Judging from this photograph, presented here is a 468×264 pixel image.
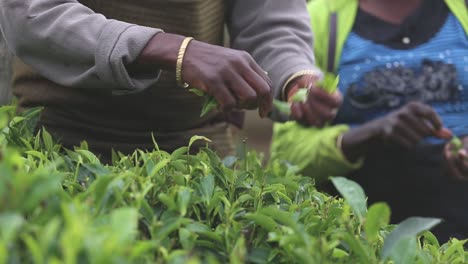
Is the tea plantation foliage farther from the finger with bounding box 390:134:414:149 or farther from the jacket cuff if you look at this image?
the finger with bounding box 390:134:414:149

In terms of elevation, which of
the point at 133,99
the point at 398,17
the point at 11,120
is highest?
the point at 11,120

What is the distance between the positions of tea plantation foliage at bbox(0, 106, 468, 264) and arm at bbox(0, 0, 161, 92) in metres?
0.16

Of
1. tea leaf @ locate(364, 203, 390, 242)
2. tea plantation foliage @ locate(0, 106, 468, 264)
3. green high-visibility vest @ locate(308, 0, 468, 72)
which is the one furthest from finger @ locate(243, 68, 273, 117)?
green high-visibility vest @ locate(308, 0, 468, 72)

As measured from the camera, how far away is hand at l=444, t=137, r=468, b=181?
3381 millimetres

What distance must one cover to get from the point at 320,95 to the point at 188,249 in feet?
3.69

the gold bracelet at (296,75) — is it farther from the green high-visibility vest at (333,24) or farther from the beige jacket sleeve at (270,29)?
the green high-visibility vest at (333,24)

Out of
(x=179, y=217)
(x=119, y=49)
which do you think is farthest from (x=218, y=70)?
(x=179, y=217)

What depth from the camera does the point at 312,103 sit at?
265 centimetres

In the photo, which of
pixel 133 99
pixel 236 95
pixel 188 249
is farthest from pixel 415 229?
pixel 133 99

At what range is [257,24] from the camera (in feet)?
9.30

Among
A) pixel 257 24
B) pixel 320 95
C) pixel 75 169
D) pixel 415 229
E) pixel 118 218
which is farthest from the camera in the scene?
pixel 257 24

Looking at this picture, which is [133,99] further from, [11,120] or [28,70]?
[11,120]

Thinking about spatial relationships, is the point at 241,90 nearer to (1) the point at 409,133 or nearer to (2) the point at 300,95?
(2) the point at 300,95

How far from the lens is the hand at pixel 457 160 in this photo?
11.1 feet
